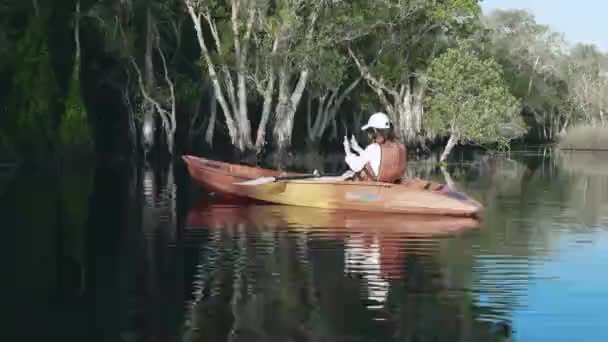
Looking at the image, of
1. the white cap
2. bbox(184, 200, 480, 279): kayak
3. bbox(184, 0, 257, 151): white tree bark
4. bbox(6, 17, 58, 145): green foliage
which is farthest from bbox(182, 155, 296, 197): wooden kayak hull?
bbox(6, 17, 58, 145): green foliage

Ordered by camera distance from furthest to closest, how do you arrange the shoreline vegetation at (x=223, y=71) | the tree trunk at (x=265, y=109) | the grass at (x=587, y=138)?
the grass at (x=587, y=138), the tree trunk at (x=265, y=109), the shoreline vegetation at (x=223, y=71)

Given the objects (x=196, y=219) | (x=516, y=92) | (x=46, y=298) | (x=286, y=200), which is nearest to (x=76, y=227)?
(x=196, y=219)

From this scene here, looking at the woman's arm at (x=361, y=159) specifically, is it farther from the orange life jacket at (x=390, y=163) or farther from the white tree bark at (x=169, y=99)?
the white tree bark at (x=169, y=99)

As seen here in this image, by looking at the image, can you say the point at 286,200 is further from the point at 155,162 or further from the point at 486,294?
the point at 155,162

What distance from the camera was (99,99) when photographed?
150ft

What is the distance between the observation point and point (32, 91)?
38375mm

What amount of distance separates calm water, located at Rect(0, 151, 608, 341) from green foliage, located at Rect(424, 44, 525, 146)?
1717 cm

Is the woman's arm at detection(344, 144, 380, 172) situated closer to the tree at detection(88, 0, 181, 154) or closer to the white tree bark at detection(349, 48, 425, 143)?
the tree at detection(88, 0, 181, 154)

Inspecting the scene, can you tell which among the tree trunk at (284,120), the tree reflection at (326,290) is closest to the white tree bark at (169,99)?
the tree trunk at (284,120)

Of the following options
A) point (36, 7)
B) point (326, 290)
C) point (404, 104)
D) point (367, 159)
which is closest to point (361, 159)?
point (367, 159)

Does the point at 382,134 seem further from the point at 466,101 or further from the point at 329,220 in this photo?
Result: the point at 466,101

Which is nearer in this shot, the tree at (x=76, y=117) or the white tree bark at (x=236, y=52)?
the white tree bark at (x=236, y=52)

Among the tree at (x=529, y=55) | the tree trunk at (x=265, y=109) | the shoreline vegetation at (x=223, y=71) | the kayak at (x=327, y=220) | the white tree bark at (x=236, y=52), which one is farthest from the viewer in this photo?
the tree at (x=529, y=55)

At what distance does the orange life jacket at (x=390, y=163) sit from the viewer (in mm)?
16078
